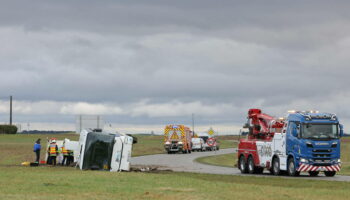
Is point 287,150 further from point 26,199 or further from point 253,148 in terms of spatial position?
point 26,199

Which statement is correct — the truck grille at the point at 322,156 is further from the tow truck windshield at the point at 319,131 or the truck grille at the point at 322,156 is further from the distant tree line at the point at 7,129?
the distant tree line at the point at 7,129

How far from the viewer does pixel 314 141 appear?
1391 inches

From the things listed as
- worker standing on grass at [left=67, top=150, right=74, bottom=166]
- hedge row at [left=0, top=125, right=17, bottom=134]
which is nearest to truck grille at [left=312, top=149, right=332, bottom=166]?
worker standing on grass at [left=67, top=150, right=74, bottom=166]

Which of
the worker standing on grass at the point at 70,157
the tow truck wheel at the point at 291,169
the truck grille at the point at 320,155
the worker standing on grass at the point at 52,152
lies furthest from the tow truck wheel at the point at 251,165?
the worker standing on grass at the point at 52,152

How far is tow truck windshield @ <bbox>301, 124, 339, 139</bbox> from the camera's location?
35.3m

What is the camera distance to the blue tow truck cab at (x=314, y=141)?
3528cm

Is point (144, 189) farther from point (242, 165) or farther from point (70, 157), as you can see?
point (70, 157)

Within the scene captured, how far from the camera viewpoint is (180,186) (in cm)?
2633

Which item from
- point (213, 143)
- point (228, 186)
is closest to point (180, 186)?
point (228, 186)

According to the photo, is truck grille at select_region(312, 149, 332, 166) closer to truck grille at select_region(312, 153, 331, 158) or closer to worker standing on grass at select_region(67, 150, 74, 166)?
truck grille at select_region(312, 153, 331, 158)

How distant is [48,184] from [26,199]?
5.96 m

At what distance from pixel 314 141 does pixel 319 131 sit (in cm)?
52

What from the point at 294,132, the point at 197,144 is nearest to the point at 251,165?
the point at 294,132

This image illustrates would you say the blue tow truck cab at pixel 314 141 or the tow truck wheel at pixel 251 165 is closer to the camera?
the blue tow truck cab at pixel 314 141
